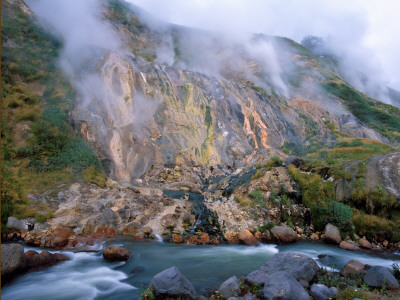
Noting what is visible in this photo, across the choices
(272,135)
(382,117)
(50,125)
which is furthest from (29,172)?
(382,117)

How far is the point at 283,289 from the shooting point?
16.8 feet

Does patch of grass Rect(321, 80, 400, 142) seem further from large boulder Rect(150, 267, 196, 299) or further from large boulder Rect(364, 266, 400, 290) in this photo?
large boulder Rect(150, 267, 196, 299)

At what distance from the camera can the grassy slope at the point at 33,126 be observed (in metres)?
12.7

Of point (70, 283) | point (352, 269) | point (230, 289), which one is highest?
point (352, 269)

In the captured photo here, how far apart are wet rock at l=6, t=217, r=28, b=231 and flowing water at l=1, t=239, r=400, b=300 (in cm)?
298

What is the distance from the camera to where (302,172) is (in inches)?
618

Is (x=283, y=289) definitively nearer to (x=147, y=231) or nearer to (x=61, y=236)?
(x=147, y=231)

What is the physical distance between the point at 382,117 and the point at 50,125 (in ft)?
147

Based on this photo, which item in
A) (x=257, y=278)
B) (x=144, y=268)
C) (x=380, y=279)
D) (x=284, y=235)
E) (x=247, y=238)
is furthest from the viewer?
(x=284, y=235)

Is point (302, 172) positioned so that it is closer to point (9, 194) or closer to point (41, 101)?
point (9, 194)

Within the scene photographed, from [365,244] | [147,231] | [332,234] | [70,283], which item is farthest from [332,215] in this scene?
[70,283]

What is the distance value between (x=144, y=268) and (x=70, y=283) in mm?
2115

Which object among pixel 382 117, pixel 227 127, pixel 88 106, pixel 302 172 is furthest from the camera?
pixel 382 117

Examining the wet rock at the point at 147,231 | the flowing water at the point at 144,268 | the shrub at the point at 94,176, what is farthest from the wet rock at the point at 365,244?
the shrub at the point at 94,176
